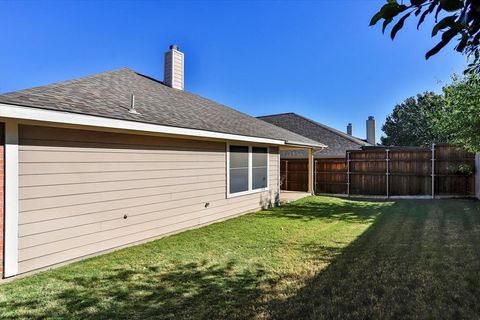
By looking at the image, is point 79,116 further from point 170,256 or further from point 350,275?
point 350,275

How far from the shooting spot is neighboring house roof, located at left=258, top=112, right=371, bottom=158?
641 inches

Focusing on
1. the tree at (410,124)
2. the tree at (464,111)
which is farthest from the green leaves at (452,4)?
the tree at (410,124)

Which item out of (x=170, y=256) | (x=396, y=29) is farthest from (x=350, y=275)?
(x=396, y=29)

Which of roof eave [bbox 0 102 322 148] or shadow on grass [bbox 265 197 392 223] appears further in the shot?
shadow on grass [bbox 265 197 392 223]

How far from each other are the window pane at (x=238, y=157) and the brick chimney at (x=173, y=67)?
3.75m

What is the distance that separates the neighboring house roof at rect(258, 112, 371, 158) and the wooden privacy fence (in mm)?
1045

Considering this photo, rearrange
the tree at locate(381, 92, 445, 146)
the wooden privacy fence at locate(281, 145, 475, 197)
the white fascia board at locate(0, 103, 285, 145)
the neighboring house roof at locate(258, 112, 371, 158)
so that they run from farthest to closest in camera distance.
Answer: the tree at locate(381, 92, 445, 146)
the neighboring house roof at locate(258, 112, 371, 158)
the wooden privacy fence at locate(281, 145, 475, 197)
the white fascia board at locate(0, 103, 285, 145)

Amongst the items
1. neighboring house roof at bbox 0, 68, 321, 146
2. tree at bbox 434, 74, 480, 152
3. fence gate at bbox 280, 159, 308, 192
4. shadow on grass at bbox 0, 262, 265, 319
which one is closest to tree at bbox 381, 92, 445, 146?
fence gate at bbox 280, 159, 308, 192

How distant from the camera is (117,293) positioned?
3443 mm

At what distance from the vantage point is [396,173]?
13609 millimetres

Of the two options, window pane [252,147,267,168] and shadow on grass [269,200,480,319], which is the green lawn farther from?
window pane [252,147,267,168]

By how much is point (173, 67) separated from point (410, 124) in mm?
26126

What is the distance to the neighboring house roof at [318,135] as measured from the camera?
53.4ft

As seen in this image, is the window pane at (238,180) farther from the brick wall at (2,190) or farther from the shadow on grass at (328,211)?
the brick wall at (2,190)
